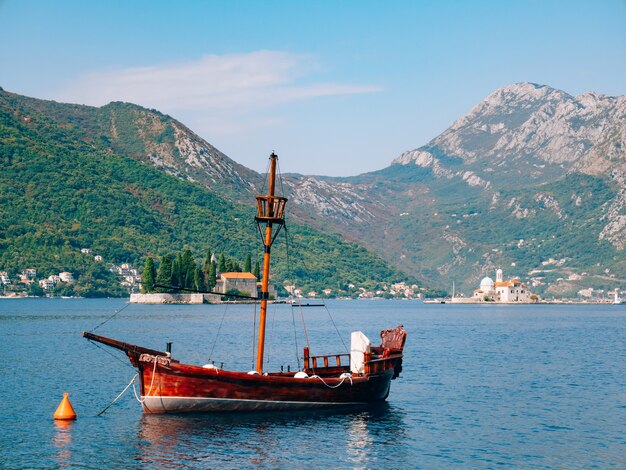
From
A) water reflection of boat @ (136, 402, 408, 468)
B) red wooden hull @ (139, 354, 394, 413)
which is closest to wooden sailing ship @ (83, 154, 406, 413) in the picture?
red wooden hull @ (139, 354, 394, 413)

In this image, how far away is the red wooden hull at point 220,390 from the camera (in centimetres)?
5088

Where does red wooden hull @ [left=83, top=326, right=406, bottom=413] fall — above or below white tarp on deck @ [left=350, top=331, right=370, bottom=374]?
below

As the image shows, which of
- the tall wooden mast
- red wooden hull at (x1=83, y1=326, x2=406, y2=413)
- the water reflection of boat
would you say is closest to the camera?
the water reflection of boat

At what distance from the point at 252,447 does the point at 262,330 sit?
38.6 feet

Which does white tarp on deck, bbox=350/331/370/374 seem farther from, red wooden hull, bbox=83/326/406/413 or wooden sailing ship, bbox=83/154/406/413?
red wooden hull, bbox=83/326/406/413

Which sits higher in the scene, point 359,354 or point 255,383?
point 359,354

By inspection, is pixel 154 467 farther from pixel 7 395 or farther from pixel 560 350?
pixel 560 350

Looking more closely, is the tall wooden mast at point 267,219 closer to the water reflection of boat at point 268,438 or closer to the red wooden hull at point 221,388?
the red wooden hull at point 221,388

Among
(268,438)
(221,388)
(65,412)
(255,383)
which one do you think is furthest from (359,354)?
(65,412)

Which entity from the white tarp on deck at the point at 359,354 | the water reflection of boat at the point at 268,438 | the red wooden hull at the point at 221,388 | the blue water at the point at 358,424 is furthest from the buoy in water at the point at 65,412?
the white tarp on deck at the point at 359,354

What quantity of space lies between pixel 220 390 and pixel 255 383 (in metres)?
2.31

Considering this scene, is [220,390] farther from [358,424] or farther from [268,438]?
[358,424]

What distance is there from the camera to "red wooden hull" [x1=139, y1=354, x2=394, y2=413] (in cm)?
5088

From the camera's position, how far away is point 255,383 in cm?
5253
